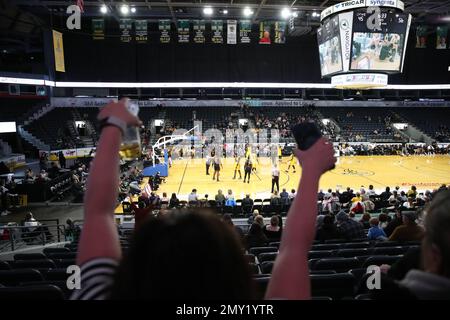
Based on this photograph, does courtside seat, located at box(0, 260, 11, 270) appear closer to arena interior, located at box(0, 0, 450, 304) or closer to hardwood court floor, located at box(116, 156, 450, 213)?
arena interior, located at box(0, 0, 450, 304)

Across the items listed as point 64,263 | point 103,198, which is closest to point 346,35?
point 64,263

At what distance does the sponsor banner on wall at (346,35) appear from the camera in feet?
57.1

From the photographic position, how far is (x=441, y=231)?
1215 millimetres

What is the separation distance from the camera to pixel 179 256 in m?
0.92

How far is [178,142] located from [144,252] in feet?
108

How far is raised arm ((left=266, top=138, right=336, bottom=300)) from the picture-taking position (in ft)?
3.82

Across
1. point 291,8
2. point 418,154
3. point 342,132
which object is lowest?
point 418,154

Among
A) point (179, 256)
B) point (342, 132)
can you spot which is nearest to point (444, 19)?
point (342, 132)

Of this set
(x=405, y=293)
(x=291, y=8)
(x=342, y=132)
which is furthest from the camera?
(x=342, y=132)

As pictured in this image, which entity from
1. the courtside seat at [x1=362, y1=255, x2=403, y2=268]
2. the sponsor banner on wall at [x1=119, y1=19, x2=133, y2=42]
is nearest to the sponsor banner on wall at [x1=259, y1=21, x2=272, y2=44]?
the sponsor banner on wall at [x1=119, y1=19, x2=133, y2=42]

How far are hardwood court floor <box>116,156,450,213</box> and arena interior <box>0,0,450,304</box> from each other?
0.68 ft

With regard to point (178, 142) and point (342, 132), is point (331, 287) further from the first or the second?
point (342, 132)

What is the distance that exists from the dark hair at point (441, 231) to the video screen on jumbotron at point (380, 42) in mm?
18517
